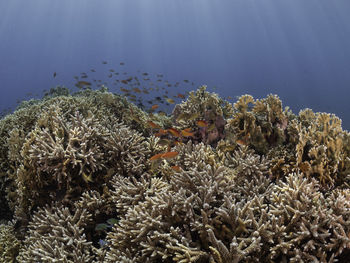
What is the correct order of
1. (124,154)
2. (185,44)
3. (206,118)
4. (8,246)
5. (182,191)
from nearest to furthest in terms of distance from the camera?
(182,191), (8,246), (124,154), (206,118), (185,44)

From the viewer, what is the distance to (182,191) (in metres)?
2.72

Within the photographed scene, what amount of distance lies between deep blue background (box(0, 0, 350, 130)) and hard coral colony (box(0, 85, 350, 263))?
102m

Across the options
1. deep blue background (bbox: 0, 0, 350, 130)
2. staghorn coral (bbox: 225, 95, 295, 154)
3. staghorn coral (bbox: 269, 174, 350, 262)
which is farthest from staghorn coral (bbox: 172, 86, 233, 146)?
deep blue background (bbox: 0, 0, 350, 130)

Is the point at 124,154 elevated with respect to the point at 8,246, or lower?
elevated

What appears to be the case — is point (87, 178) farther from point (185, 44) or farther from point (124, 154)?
point (185, 44)

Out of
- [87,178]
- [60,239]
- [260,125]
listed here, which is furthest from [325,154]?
[60,239]

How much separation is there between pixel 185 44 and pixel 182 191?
144 meters

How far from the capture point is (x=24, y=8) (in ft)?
391

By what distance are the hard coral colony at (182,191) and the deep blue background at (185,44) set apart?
335 feet

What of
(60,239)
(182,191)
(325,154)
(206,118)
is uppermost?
(206,118)

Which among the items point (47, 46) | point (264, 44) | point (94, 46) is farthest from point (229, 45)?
point (47, 46)

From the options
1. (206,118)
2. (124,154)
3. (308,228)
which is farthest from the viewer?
(206,118)

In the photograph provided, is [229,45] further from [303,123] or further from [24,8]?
[303,123]

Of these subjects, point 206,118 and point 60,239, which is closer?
point 60,239
